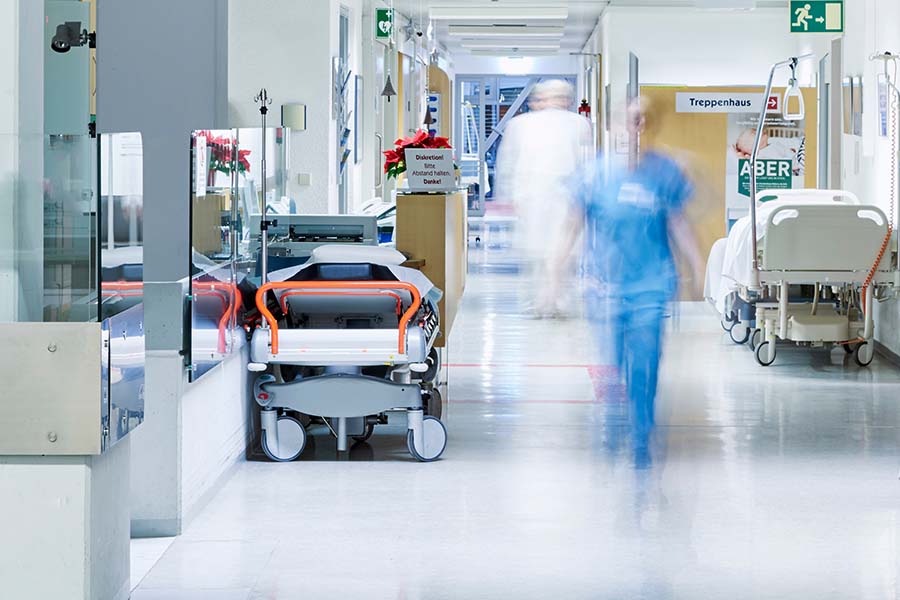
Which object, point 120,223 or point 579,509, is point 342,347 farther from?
point 120,223

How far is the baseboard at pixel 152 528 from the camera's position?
518cm

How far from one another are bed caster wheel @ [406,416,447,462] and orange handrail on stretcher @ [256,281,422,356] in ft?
1.45

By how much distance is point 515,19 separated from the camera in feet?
68.9

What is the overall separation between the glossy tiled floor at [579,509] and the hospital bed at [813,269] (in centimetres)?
104

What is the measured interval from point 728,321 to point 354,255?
5498 mm

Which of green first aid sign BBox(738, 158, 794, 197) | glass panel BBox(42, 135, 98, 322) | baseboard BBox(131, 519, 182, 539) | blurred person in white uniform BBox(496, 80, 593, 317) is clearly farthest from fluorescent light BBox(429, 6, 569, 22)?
glass panel BBox(42, 135, 98, 322)

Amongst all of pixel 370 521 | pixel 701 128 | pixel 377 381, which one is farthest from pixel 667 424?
pixel 701 128

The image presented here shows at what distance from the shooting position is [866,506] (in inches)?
223

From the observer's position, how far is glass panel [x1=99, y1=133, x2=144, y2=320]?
3330 mm

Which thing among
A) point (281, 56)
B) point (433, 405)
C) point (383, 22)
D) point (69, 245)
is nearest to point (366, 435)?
point (433, 405)

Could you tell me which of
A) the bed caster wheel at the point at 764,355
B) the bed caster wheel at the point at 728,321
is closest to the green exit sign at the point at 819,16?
the bed caster wheel at the point at 728,321

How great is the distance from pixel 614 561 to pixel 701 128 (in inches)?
384

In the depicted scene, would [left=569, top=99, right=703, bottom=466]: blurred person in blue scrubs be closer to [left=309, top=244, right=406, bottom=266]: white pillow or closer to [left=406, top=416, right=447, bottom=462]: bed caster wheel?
[left=406, top=416, right=447, bottom=462]: bed caster wheel

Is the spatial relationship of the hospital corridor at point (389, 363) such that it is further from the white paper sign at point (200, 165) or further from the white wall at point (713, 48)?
the white wall at point (713, 48)
